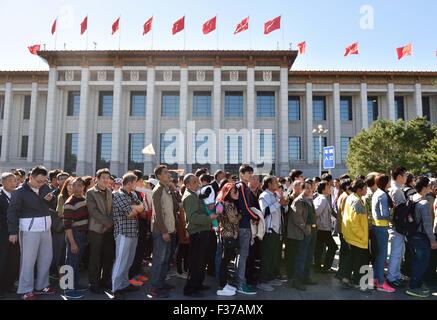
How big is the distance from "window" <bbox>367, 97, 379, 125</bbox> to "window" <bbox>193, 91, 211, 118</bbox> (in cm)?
1725

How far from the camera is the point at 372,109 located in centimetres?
3250

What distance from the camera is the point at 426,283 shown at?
19.0ft

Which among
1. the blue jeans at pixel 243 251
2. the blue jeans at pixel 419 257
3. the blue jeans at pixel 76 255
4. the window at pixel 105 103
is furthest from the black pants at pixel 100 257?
the window at pixel 105 103

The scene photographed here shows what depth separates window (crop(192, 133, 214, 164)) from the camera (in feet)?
96.2

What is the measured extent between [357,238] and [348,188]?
1141 mm

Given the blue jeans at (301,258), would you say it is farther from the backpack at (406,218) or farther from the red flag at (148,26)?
the red flag at (148,26)

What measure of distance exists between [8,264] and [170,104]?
90.1 ft

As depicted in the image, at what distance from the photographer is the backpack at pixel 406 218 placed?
5.44 metres

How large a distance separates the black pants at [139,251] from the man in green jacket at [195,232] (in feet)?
4.61

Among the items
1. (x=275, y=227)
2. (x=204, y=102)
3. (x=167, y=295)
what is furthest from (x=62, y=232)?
(x=204, y=102)

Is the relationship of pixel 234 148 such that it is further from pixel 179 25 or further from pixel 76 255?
pixel 76 255
